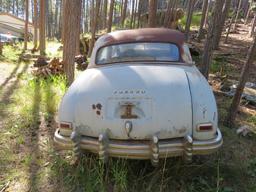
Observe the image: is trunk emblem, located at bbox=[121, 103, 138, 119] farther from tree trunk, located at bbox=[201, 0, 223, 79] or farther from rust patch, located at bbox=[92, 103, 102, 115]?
tree trunk, located at bbox=[201, 0, 223, 79]

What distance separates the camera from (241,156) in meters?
4.20

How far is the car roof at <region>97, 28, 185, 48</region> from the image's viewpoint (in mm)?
4204

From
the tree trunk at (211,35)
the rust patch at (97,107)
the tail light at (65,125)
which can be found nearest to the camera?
the rust patch at (97,107)

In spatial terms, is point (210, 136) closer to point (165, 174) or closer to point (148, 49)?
point (165, 174)

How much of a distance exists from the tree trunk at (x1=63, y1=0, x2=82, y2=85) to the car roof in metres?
2.62

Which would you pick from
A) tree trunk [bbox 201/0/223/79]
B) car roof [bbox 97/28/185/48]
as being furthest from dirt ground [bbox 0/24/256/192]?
car roof [bbox 97/28/185/48]

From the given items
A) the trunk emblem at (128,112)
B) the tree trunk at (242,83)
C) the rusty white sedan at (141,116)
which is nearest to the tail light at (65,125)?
the rusty white sedan at (141,116)

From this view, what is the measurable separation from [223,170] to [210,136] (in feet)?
2.61

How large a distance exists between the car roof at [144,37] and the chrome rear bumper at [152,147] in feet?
5.40

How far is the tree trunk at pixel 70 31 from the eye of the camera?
6.73m

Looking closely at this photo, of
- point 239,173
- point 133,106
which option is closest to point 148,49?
point 133,106

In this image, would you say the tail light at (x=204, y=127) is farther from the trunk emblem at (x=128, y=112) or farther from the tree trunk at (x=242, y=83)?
the tree trunk at (x=242, y=83)

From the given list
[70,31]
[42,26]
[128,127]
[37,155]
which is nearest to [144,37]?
[128,127]

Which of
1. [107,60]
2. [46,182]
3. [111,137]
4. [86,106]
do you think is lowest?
[46,182]
